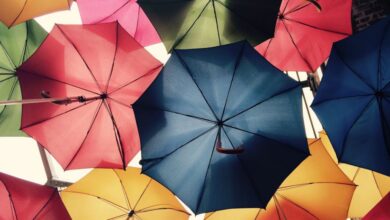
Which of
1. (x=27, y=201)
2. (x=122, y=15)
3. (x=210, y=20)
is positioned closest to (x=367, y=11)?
(x=210, y=20)

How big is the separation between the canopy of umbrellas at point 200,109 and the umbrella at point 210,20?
0.01 m

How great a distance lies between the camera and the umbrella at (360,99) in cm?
271

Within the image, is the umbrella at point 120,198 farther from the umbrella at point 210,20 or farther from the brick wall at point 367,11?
the brick wall at point 367,11

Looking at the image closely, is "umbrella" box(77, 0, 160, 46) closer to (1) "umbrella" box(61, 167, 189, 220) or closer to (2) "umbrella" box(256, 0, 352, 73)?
(2) "umbrella" box(256, 0, 352, 73)

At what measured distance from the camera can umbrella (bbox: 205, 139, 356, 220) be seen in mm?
3291

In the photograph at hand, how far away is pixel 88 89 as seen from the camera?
11.2 ft

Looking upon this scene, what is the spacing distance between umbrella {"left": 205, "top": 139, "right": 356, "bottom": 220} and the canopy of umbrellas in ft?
0.03

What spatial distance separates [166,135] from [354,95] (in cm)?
164

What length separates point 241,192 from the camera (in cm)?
292

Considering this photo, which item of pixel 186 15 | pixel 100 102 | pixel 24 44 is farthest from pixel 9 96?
pixel 186 15

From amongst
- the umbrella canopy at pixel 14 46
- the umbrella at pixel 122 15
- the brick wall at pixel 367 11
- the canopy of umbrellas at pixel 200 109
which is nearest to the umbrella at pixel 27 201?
the canopy of umbrellas at pixel 200 109

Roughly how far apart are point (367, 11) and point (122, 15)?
3021mm

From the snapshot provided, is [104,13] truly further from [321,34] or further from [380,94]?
[380,94]

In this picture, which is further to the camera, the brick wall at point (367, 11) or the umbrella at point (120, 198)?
the brick wall at point (367, 11)
